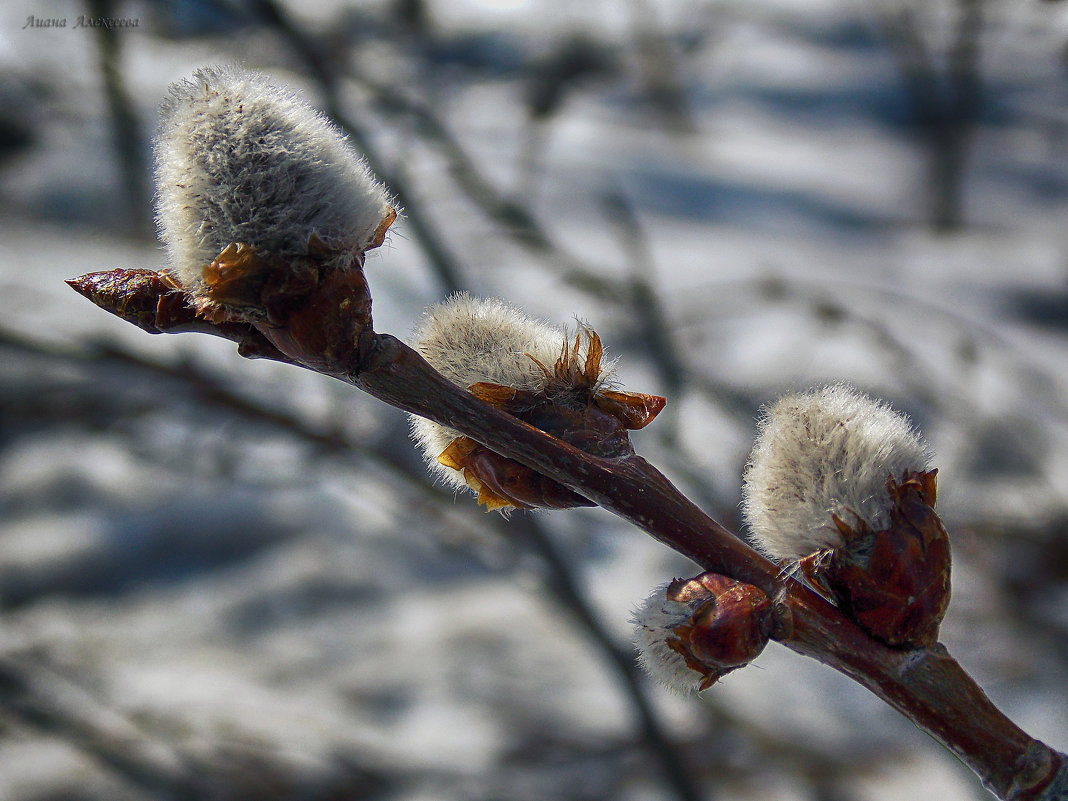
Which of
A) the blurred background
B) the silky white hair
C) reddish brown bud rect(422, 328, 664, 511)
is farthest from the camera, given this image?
the blurred background

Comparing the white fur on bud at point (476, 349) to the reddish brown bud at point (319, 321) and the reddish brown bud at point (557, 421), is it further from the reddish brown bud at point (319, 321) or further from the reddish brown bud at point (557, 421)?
the reddish brown bud at point (319, 321)

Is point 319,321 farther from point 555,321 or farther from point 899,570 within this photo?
point 555,321

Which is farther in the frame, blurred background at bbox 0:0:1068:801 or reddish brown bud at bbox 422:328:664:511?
blurred background at bbox 0:0:1068:801

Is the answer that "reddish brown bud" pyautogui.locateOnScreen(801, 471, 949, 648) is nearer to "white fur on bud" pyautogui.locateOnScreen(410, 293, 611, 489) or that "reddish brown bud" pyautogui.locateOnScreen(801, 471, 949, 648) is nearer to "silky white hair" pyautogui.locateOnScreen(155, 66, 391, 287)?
"white fur on bud" pyautogui.locateOnScreen(410, 293, 611, 489)

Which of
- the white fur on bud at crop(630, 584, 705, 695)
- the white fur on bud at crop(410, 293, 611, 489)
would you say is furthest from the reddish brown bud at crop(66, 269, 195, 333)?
the white fur on bud at crop(630, 584, 705, 695)

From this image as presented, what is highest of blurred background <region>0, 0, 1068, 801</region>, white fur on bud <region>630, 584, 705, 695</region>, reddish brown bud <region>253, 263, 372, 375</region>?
blurred background <region>0, 0, 1068, 801</region>

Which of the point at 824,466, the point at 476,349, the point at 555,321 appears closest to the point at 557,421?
the point at 476,349
